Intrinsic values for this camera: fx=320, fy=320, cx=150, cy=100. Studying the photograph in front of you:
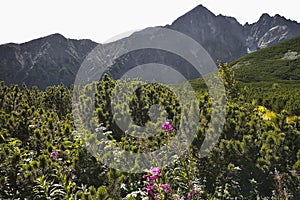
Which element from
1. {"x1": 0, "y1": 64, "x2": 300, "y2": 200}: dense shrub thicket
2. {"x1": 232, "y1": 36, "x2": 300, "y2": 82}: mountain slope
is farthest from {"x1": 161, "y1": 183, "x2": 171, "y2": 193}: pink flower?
{"x1": 232, "y1": 36, "x2": 300, "y2": 82}: mountain slope

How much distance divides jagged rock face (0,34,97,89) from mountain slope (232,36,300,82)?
9257 centimetres

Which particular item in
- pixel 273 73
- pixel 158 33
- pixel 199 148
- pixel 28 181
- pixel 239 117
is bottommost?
pixel 28 181

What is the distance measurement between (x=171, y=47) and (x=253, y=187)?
647 ft

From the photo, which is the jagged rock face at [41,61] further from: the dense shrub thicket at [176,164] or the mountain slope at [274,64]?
the dense shrub thicket at [176,164]

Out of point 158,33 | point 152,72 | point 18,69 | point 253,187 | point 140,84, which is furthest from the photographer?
point 158,33

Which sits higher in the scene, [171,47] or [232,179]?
[171,47]

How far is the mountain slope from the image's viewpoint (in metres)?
52.5

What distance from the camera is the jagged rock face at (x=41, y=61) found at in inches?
5404

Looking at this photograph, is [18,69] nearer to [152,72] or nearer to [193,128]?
[152,72]

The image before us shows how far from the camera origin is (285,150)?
5.52 metres

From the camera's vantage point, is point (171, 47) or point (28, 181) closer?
point (28, 181)

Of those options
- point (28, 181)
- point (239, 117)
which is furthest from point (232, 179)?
point (28, 181)

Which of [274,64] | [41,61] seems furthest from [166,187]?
[41,61]

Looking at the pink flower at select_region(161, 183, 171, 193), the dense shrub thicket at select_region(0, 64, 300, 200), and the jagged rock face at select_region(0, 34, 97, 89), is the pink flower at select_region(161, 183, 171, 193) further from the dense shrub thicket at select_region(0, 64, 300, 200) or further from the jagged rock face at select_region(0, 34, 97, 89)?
the jagged rock face at select_region(0, 34, 97, 89)
